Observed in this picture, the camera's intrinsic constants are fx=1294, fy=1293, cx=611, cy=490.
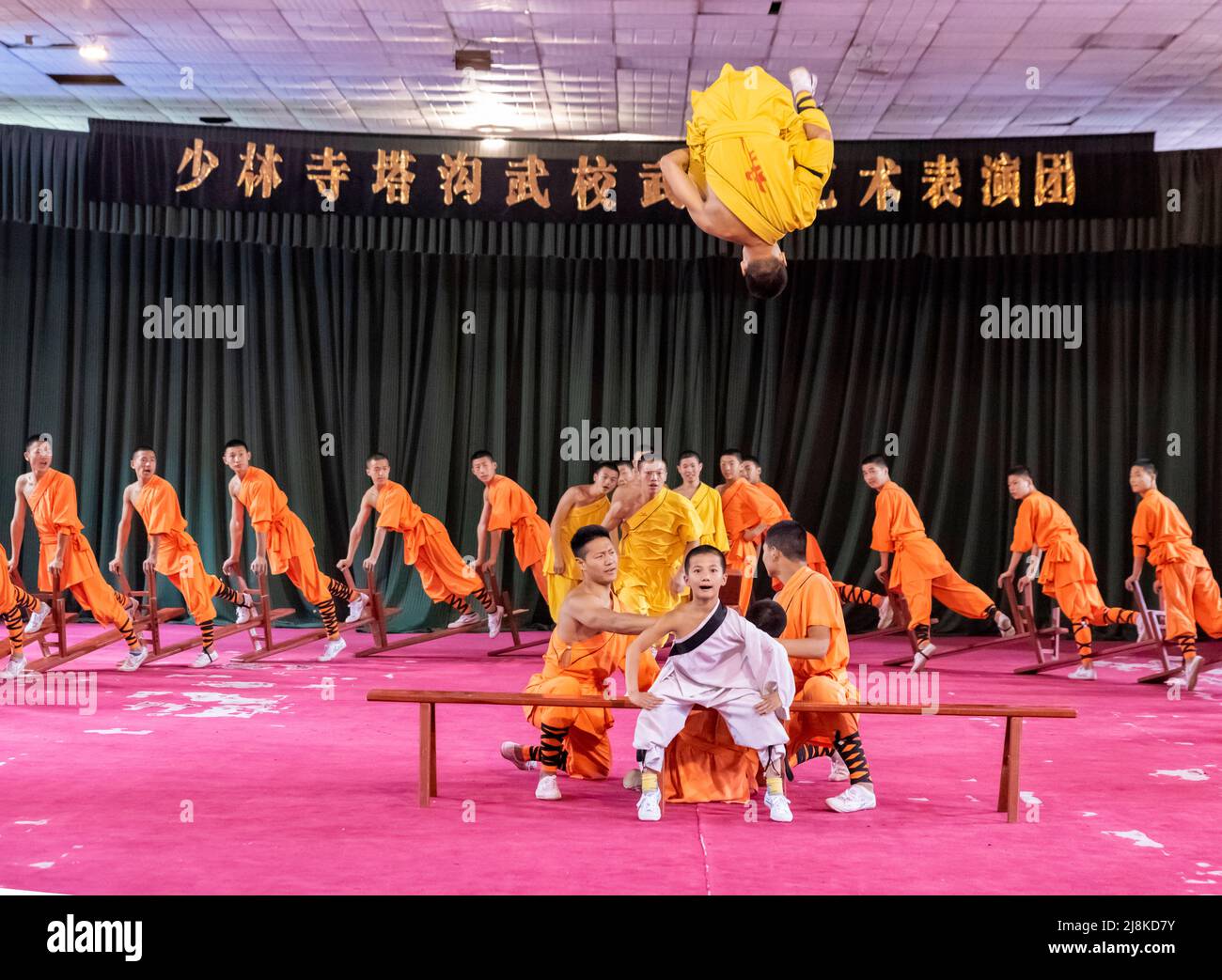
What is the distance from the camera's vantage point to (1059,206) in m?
8.62

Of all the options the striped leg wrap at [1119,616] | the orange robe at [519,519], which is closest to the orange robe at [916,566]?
the striped leg wrap at [1119,616]

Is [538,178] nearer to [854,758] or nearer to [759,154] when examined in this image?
[759,154]

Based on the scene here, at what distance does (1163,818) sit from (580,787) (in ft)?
6.20

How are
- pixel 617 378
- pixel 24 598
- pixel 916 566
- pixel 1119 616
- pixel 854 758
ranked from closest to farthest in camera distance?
pixel 854 758
pixel 24 598
pixel 1119 616
pixel 916 566
pixel 617 378

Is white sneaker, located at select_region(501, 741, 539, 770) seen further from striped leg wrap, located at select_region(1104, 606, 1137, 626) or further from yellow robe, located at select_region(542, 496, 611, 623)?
striped leg wrap, located at select_region(1104, 606, 1137, 626)

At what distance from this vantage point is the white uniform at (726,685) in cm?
397

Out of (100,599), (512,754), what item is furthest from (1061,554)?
(100,599)

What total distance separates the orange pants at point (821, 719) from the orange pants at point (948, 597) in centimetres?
367

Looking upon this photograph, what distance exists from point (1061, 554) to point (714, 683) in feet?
14.9

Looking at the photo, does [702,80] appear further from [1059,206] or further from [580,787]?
[580,787]

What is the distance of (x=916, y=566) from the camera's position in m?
7.97

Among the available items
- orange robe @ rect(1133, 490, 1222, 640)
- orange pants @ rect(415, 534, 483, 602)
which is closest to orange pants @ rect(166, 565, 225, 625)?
orange pants @ rect(415, 534, 483, 602)

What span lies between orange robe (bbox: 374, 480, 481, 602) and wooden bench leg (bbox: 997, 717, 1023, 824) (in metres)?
4.95

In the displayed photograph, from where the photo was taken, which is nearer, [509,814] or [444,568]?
[509,814]
